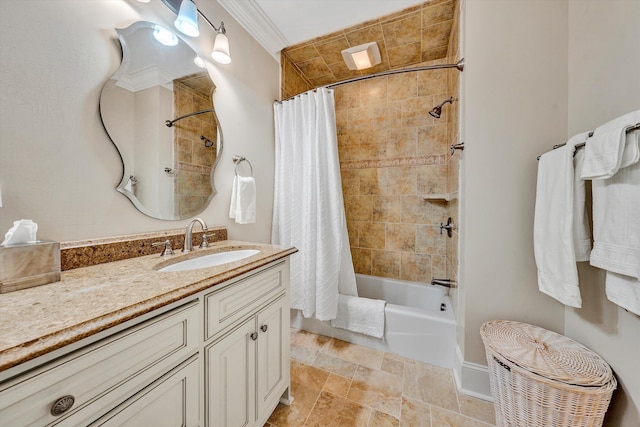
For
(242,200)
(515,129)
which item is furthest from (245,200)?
(515,129)

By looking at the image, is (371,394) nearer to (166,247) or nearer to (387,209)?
(166,247)

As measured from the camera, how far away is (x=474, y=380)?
4.24 ft

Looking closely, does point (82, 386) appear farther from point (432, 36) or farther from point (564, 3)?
point (432, 36)

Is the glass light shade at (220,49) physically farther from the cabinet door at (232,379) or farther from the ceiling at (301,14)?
the cabinet door at (232,379)

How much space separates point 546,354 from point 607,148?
2.69 ft

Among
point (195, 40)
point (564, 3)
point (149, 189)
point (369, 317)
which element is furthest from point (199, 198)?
point (564, 3)

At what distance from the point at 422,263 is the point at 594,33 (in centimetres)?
181

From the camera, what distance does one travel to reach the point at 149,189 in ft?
3.60

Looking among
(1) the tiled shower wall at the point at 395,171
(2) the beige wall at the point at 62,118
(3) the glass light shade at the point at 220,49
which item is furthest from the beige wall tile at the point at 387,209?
(2) the beige wall at the point at 62,118

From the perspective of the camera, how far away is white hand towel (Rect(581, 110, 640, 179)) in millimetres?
721

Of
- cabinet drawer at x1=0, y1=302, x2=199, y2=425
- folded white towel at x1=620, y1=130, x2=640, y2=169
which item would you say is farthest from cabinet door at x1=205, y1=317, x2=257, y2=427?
folded white towel at x1=620, y1=130, x2=640, y2=169

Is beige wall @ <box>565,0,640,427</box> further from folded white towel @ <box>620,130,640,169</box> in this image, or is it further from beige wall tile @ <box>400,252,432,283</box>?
beige wall tile @ <box>400,252,432,283</box>

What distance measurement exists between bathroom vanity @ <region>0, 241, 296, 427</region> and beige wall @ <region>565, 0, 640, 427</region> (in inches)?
53.9

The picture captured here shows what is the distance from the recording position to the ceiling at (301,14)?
1562 millimetres
